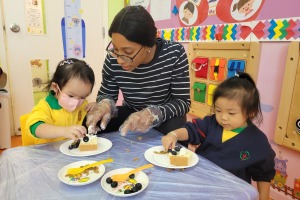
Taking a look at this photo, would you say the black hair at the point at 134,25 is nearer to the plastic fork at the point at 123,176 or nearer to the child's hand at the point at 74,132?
the child's hand at the point at 74,132

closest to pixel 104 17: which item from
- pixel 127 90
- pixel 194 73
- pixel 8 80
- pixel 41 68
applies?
pixel 41 68

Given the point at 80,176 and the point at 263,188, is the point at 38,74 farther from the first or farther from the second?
the point at 263,188

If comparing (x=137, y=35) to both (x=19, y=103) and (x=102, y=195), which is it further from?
(x=19, y=103)

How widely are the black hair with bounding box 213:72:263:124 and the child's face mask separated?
→ 61 centimetres

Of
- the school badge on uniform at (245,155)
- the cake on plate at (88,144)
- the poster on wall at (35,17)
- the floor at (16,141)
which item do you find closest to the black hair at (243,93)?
the school badge on uniform at (245,155)

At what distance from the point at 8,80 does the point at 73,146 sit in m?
2.06

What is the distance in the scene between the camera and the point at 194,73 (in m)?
2.03

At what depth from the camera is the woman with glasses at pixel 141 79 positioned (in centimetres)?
101

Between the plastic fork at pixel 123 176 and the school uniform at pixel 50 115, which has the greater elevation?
the school uniform at pixel 50 115

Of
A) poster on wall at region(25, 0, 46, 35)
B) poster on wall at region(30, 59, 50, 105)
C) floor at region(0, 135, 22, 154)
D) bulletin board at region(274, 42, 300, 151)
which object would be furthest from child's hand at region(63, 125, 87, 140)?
poster on wall at region(25, 0, 46, 35)

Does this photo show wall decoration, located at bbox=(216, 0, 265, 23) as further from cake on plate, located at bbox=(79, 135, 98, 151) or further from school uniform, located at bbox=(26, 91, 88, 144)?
cake on plate, located at bbox=(79, 135, 98, 151)

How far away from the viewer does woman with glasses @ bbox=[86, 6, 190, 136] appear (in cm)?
101

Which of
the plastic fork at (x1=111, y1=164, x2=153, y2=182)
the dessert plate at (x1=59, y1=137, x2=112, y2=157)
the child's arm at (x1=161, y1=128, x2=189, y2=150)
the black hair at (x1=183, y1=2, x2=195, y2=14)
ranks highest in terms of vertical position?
the black hair at (x1=183, y1=2, x2=195, y2=14)

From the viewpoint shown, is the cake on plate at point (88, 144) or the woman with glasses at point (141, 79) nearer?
the cake on plate at point (88, 144)
